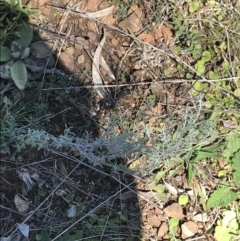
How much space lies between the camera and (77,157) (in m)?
2.23

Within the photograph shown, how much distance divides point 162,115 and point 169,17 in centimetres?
49

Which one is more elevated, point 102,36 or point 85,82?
point 102,36

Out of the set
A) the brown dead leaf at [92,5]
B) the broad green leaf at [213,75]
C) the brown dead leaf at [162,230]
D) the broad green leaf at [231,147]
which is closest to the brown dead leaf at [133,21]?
the brown dead leaf at [92,5]

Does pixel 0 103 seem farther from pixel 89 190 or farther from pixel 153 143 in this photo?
pixel 153 143

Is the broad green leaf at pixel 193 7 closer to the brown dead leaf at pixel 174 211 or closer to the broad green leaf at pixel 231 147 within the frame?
the broad green leaf at pixel 231 147

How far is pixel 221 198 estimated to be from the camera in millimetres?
2346

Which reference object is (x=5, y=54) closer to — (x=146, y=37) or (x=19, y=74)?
(x=19, y=74)

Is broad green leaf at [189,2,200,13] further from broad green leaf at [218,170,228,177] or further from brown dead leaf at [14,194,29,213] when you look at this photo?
brown dead leaf at [14,194,29,213]

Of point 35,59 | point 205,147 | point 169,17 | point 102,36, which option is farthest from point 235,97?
point 35,59

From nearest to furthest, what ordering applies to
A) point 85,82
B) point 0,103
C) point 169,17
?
point 0,103
point 85,82
point 169,17

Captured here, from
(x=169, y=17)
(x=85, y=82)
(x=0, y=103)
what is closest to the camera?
(x=0, y=103)

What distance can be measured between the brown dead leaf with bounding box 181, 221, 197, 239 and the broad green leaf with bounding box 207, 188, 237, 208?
0.40ft

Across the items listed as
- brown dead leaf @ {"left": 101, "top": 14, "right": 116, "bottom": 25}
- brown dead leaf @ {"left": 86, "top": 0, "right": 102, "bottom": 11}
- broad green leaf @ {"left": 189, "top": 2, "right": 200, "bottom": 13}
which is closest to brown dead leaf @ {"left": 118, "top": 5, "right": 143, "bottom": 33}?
brown dead leaf @ {"left": 101, "top": 14, "right": 116, "bottom": 25}

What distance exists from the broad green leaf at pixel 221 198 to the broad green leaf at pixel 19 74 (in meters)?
1.00
